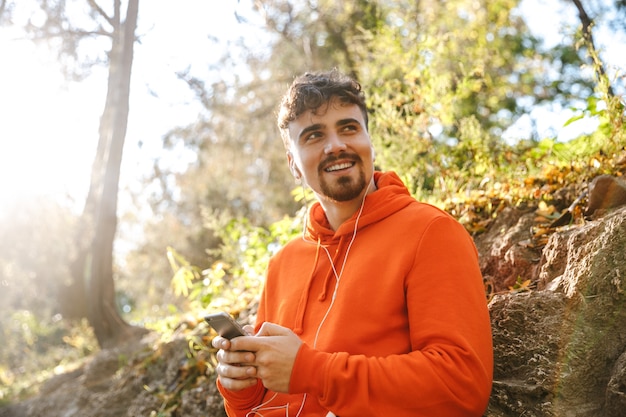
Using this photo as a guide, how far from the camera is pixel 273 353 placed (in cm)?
184

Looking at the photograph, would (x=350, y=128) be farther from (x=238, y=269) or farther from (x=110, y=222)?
(x=110, y=222)

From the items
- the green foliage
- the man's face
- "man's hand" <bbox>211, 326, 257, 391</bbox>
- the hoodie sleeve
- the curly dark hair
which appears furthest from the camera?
the green foliage

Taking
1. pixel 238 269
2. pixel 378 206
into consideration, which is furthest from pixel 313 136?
pixel 238 269

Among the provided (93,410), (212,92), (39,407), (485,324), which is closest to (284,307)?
(485,324)

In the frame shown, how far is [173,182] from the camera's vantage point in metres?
12.3

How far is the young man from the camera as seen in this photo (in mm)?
1736

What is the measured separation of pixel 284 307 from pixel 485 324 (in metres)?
0.91

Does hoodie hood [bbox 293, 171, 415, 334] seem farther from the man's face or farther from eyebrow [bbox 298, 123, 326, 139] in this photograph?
eyebrow [bbox 298, 123, 326, 139]

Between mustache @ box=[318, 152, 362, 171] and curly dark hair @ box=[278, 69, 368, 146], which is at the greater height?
curly dark hair @ box=[278, 69, 368, 146]

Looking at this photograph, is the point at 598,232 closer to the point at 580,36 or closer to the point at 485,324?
the point at 485,324

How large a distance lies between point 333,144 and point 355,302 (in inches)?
27.8

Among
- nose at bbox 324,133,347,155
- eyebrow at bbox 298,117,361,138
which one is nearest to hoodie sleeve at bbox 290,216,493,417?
nose at bbox 324,133,347,155

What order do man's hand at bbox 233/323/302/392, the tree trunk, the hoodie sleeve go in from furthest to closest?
the tree trunk, man's hand at bbox 233/323/302/392, the hoodie sleeve

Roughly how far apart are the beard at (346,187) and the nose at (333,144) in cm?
12
